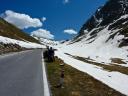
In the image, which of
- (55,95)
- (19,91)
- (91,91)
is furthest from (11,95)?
(91,91)

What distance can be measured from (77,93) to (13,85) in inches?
128

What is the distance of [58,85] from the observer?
1440 centimetres

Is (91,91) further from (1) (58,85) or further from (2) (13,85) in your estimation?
(2) (13,85)

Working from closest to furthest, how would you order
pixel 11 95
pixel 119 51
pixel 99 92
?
1. pixel 11 95
2. pixel 99 92
3. pixel 119 51

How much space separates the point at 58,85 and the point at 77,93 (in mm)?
1952

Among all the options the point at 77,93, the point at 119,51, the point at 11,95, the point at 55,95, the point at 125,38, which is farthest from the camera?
the point at 125,38

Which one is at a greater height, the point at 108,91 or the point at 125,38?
the point at 125,38

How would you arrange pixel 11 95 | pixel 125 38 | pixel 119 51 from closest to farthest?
pixel 11 95 < pixel 119 51 < pixel 125 38

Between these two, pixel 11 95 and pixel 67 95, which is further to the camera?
pixel 67 95

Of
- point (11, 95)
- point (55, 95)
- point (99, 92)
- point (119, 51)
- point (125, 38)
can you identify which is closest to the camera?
point (11, 95)

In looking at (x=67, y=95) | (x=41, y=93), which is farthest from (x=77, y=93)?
(x=41, y=93)

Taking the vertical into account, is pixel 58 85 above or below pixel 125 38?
below

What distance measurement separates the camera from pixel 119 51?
7975cm

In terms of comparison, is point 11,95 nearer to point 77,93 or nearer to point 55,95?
point 55,95
